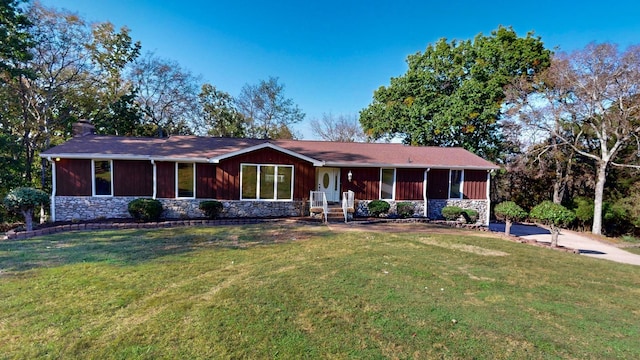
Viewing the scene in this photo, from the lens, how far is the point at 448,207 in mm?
14555

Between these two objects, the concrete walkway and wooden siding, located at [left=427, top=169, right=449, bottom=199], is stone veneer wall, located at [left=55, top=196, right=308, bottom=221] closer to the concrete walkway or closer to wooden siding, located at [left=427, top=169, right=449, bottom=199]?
wooden siding, located at [left=427, top=169, right=449, bottom=199]

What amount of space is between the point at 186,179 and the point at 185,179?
4 centimetres

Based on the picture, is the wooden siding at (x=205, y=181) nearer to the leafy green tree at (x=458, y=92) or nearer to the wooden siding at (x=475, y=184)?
the wooden siding at (x=475, y=184)

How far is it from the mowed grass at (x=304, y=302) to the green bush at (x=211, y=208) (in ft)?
12.5

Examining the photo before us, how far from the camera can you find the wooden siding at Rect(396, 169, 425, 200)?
14.5 metres

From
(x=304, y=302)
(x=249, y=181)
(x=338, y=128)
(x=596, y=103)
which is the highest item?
(x=338, y=128)

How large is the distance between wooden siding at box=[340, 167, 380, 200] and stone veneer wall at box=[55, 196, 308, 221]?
2.49m

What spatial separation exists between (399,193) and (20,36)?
19.0 meters

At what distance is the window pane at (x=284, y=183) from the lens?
43.4 feet

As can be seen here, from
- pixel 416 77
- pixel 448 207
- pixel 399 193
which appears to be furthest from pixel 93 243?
pixel 416 77

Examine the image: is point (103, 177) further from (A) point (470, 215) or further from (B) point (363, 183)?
(A) point (470, 215)

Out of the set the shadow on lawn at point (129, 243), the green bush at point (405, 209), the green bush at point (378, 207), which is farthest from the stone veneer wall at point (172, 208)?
the green bush at point (405, 209)

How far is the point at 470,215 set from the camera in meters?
14.8

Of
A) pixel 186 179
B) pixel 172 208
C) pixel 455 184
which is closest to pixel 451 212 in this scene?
pixel 455 184
